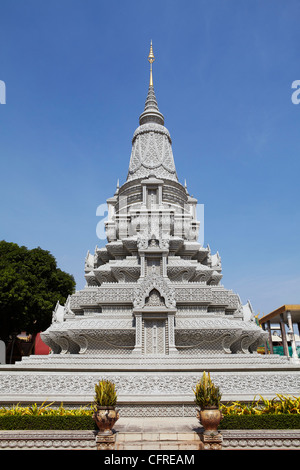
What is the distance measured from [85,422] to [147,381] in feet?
12.5

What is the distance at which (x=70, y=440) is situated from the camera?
22.3 feet

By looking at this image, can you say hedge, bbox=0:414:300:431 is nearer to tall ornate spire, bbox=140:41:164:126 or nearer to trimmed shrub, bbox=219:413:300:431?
trimmed shrub, bbox=219:413:300:431

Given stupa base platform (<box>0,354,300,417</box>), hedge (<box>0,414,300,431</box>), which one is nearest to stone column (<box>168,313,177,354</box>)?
stupa base platform (<box>0,354,300,417</box>)

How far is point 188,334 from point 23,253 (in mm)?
21711

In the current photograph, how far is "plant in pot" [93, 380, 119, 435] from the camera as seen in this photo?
714cm

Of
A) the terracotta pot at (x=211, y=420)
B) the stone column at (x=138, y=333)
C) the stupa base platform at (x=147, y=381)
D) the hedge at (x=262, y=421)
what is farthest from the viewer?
the stone column at (x=138, y=333)

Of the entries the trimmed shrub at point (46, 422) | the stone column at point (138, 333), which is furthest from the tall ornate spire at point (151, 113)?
the trimmed shrub at point (46, 422)

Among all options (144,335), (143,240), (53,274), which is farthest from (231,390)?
(53,274)

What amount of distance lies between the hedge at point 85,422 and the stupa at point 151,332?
2.98 meters

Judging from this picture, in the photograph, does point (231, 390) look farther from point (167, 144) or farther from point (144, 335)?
point (167, 144)

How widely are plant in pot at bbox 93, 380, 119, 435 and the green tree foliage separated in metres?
21.3

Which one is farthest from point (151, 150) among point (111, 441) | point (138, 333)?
point (111, 441)

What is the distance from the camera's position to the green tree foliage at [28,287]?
88.0ft

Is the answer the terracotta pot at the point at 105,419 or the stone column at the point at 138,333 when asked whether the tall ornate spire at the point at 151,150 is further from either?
the terracotta pot at the point at 105,419
